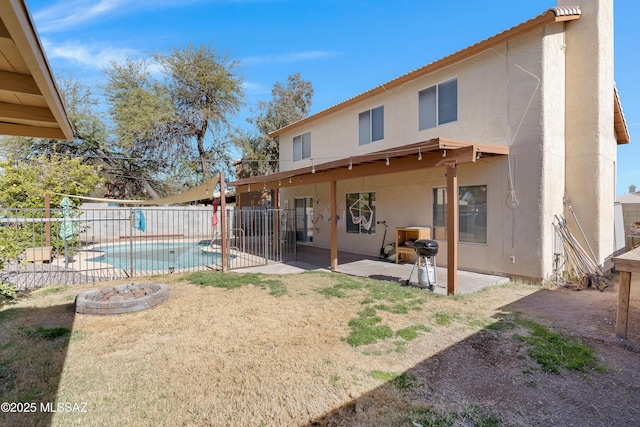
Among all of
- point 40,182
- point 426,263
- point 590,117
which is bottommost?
point 426,263

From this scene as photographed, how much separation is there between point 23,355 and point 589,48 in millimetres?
11600

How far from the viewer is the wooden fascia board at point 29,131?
3.21m

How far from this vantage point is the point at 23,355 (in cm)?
367

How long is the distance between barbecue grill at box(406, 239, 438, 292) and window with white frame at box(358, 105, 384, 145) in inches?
199

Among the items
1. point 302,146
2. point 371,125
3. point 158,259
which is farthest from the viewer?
point 302,146

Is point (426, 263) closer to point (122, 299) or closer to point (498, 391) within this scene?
point (498, 391)

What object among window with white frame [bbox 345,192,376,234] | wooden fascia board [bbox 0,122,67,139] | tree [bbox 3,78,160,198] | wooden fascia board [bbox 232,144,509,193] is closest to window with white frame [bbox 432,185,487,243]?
wooden fascia board [bbox 232,144,509,193]

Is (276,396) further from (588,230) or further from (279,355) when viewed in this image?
(588,230)

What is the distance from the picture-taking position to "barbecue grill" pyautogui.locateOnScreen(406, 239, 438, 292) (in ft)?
20.0

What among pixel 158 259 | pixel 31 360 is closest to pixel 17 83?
pixel 31 360

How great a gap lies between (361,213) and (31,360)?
9.04 metres

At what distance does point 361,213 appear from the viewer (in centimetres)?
1109

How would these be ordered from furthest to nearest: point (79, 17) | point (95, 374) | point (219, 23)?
1. point (219, 23)
2. point (79, 17)
3. point (95, 374)

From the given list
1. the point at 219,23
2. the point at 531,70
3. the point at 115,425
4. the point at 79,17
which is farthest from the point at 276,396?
the point at 219,23
